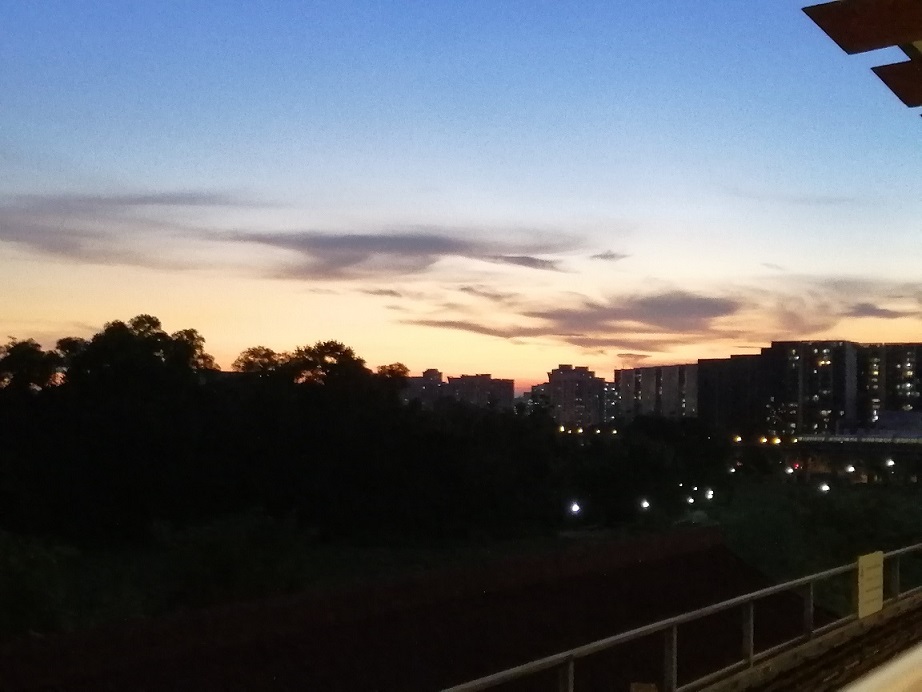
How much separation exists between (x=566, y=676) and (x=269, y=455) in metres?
40.8

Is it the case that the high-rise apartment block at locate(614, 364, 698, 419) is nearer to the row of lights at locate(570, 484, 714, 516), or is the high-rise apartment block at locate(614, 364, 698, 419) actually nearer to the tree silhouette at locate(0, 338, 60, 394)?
the row of lights at locate(570, 484, 714, 516)

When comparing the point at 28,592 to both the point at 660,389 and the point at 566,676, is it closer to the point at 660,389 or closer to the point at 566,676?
the point at 566,676

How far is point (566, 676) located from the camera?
16.9 ft

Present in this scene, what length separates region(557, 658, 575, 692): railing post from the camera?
508cm

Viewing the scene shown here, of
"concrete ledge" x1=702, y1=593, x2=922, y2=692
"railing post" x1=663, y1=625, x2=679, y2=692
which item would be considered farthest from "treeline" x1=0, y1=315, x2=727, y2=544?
"railing post" x1=663, y1=625, x2=679, y2=692

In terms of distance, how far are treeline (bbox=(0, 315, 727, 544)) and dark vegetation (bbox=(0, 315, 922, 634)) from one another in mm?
72

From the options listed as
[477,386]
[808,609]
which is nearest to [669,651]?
[808,609]

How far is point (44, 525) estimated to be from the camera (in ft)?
140

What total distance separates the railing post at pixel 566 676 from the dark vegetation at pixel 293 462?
3036 centimetres

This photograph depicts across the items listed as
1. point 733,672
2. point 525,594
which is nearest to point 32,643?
point 733,672

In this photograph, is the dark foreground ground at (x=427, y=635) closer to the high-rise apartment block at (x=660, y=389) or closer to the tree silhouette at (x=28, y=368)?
the tree silhouette at (x=28, y=368)

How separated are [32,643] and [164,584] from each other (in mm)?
11994

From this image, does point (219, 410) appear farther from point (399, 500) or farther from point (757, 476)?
point (757, 476)

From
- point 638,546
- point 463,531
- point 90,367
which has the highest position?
point 90,367
